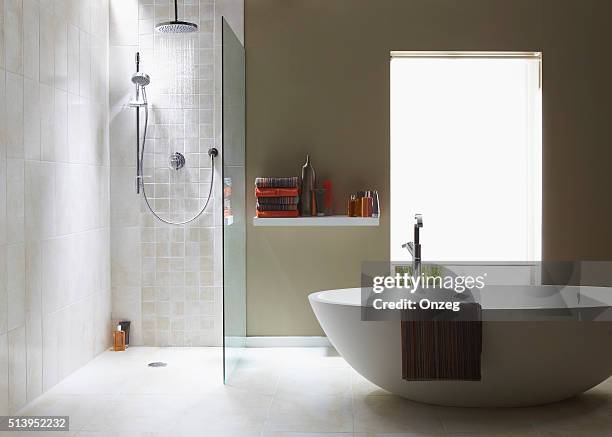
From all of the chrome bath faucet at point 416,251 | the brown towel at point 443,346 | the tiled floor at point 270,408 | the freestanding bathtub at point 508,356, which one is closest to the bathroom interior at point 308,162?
the tiled floor at point 270,408

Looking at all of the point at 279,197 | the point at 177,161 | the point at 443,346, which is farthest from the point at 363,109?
the point at 443,346

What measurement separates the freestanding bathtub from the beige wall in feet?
4.20

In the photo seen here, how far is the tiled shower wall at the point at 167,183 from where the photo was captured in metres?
5.27

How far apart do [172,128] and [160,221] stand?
68 centimetres

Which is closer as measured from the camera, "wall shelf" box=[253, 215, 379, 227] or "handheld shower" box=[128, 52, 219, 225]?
"wall shelf" box=[253, 215, 379, 227]

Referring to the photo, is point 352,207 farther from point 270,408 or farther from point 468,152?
point 270,408

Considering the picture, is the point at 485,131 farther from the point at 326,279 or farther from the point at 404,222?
the point at 326,279

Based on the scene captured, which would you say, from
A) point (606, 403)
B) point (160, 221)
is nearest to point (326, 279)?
point (160, 221)

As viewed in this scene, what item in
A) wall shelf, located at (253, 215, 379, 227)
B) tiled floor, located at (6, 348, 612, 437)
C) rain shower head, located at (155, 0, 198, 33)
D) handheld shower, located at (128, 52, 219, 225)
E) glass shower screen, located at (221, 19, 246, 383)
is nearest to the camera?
tiled floor, located at (6, 348, 612, 437)

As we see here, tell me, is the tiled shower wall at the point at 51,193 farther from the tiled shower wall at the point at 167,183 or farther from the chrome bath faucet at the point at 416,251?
the chrome bath faucet at the point at 416,251

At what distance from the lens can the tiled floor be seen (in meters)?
3.57

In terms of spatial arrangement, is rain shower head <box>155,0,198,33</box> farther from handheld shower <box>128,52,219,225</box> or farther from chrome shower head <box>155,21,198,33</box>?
handheld shower <box>128,52,219,225</box>

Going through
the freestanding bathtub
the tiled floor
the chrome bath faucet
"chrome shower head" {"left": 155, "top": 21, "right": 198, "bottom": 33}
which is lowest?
the tiled floor

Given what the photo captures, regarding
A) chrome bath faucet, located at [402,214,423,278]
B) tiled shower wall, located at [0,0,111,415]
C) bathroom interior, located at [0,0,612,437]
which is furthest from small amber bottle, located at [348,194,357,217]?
tiled shower wall, located at [0,0,111,415]
